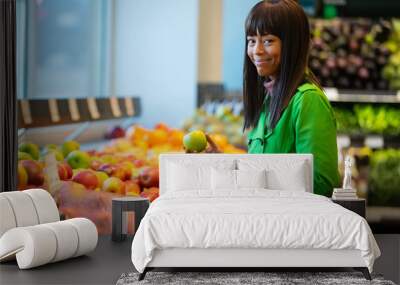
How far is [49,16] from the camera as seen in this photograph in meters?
7.20

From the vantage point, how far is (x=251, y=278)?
4957mm

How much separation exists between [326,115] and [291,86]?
0.36 m

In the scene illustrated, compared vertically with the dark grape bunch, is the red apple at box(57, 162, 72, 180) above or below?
below

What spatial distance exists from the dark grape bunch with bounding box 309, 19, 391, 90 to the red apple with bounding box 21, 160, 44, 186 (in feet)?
9.02

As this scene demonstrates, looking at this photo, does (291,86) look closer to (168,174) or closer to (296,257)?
(168,174)

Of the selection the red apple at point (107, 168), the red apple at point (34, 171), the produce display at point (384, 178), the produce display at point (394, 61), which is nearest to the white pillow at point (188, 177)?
the red apple at point (107, 168)

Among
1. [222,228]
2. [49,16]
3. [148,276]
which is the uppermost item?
[49,16]

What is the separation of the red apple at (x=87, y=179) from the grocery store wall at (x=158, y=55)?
63 cm

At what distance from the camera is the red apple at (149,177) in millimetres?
7051

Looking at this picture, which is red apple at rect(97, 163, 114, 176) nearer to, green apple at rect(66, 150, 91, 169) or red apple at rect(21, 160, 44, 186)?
green apple at rect(66, 150, 91, 169)

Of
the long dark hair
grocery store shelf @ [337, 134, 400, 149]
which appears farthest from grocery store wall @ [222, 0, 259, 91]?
grocery store shelf @ [337, 134, 400, 149]

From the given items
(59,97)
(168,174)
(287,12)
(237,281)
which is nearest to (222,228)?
(237,281)

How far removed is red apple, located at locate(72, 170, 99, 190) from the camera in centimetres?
711

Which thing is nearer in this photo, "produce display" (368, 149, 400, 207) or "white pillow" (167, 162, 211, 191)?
"white pillow" (167, 162, 211, 191)
